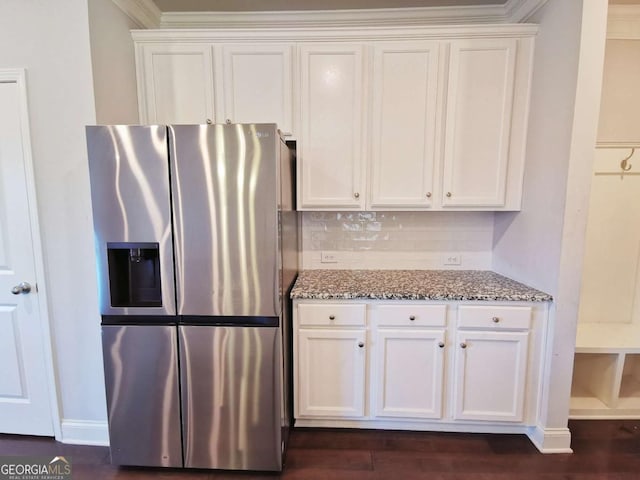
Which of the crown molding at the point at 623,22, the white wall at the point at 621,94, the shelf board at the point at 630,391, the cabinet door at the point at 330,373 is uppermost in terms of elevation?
the crown molding at the point at 623,22

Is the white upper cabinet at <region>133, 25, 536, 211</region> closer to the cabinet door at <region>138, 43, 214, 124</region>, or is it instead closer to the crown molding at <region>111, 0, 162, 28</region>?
the cabinet door at <region>138, 43, 214, 124</region>

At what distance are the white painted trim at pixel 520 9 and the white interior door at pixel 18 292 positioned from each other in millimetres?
2963

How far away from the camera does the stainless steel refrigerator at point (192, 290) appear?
1.46 m

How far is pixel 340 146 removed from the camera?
2.01m

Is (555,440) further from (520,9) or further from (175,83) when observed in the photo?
(175,83)

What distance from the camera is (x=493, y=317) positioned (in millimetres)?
1782

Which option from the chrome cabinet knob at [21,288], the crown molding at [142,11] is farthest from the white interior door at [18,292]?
the crown molding at [142,11]

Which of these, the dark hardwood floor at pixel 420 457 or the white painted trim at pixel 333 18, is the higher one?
the white painted trim at pixel 333 18

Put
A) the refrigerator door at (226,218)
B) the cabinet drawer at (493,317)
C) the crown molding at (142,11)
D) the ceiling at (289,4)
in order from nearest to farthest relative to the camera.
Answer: the refrigerator door at (226,218)
the cabinet drawer at (493,317)
the crown molding at (142,11)
the ceiling at (289,4)

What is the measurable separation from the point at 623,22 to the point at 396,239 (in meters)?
1.98

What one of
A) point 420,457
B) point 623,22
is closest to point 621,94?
point 623,22

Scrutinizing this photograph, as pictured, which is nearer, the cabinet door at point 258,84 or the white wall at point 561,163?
the white wall at point 561,163

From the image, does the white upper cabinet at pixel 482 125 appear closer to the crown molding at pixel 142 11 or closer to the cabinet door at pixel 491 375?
the cabinet door at pixel 491 375

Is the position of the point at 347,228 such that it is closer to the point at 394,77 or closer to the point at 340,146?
the point at 340,146
